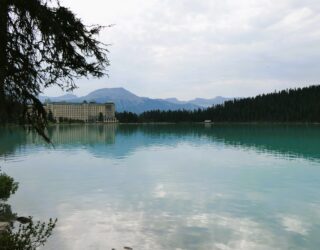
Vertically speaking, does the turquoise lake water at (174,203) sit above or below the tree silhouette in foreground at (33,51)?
below

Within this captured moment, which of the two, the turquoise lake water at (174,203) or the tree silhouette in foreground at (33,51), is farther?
the turquoise lake water at (174,203)

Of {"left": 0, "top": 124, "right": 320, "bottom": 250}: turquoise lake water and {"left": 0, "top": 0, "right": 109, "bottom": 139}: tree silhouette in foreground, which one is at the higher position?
{"left": 0, "top": 0, "right": 109, "bottom": 139}: tree silhouette in foreground

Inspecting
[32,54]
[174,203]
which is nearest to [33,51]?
[32,54]

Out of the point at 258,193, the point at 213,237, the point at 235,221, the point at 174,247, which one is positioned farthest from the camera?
the point at 258,193

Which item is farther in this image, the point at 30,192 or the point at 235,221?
the point at 30,192

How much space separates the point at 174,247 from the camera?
79.9 ft

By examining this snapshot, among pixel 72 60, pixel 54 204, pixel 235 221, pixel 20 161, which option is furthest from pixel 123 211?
pixel 20 161

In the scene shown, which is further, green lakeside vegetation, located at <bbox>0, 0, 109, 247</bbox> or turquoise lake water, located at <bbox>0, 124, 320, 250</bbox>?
turquoise lake water, located at <bbox>0, 124, 320, 250</bbox>

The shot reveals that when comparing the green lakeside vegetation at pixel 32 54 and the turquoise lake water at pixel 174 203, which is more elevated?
the green lakeside vegetation at pixel 32 54

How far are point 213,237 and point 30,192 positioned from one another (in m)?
26.0

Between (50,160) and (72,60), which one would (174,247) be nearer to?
(72,60)

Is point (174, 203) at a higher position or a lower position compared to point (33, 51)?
lower

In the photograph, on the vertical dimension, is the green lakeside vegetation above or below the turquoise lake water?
above

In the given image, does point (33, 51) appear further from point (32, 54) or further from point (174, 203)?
point (174, 203)
